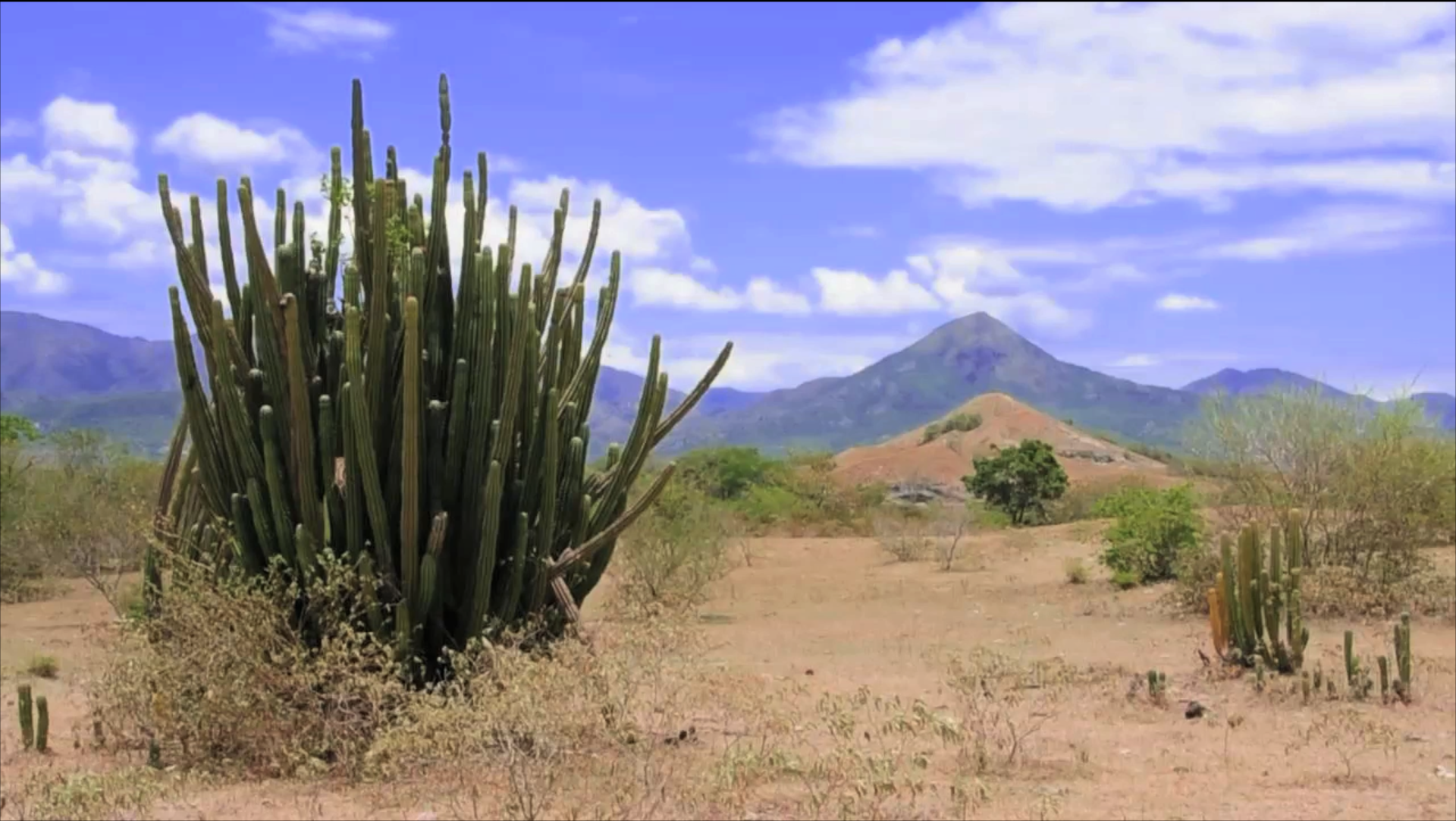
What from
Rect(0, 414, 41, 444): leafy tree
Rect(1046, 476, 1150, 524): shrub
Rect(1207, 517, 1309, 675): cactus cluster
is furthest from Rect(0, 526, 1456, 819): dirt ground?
Rect(1046, 476, 1150, 524): shrub

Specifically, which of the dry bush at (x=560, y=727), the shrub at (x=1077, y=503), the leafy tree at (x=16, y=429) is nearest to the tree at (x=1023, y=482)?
the shrub at (x=1077, y=503)

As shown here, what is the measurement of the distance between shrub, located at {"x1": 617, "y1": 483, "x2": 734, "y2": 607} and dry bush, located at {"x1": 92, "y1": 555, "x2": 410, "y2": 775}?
9325mm

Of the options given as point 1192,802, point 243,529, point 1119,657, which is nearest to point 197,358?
point 243,529

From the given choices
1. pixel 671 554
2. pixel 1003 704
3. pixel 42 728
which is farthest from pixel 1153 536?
pixel 42 728

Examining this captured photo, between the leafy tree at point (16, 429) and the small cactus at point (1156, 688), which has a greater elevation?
the leafy tree at point (16, 429)

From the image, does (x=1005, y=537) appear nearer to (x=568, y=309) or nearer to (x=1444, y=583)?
(x=1444, y=583)

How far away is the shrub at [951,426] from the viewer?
229ft

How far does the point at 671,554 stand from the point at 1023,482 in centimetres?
2358

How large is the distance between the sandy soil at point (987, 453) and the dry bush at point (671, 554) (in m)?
31.2

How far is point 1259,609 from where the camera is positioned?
1236 cm

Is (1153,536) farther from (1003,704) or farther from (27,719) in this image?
(27,719)

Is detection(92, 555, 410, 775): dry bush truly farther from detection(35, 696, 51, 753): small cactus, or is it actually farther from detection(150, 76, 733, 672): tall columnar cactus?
detection(35, 696, 51, 753): small cactus

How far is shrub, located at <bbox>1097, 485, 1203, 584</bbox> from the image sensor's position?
20.4 meters

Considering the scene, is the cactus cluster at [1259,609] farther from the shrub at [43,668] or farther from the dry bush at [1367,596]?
the shrub at [43,668]
